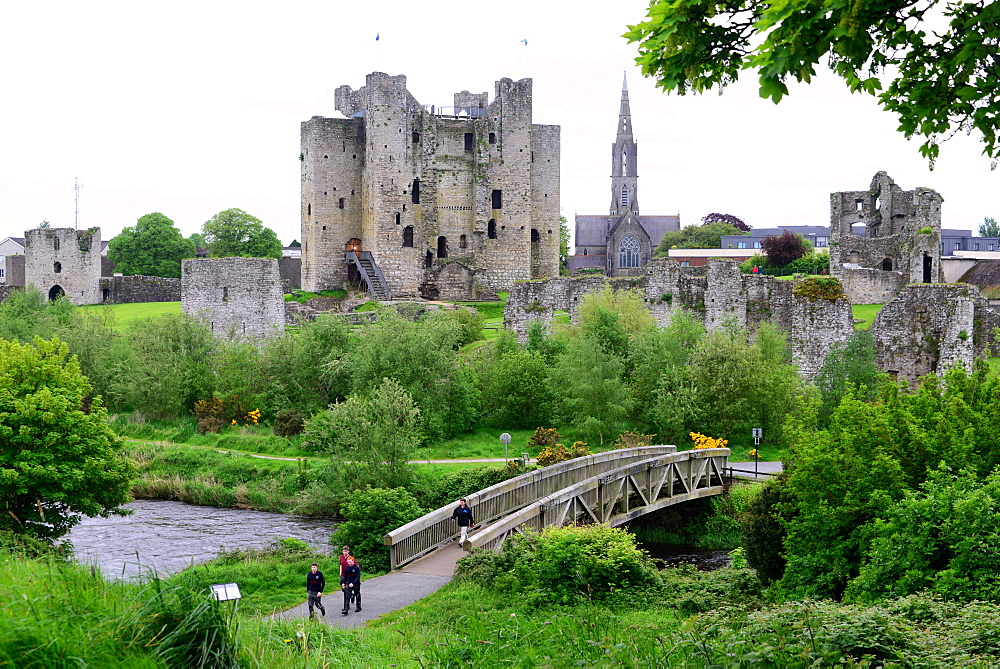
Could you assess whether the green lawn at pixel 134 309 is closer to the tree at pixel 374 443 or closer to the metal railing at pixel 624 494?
the tree at pixel 374 443

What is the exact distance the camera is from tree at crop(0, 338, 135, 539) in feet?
69.6

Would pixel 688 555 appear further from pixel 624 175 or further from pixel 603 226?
pixel 624 175

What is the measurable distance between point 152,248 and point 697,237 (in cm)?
5530

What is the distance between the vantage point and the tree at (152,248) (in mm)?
81062

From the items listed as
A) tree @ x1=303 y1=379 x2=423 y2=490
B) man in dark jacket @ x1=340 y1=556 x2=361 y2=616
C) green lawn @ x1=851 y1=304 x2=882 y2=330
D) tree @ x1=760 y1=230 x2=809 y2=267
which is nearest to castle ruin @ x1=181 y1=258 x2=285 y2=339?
tree @ x1=303 y1=379 x2=423 y2=490

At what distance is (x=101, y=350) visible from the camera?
4231 cm

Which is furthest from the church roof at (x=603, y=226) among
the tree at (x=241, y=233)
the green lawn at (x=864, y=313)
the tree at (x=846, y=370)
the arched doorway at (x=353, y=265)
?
the tree at (x=846, y=370)

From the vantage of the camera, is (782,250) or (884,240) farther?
(782,250)

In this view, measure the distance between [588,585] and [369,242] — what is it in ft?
160

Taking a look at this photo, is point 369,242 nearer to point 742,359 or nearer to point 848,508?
point 742,359

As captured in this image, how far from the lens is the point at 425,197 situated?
64000mm

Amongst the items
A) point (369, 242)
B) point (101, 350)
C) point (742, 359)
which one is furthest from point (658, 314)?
point (369, 242)

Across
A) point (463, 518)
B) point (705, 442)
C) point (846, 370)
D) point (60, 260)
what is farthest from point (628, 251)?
point (463, 518)

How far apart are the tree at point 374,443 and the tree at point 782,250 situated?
38049mm
